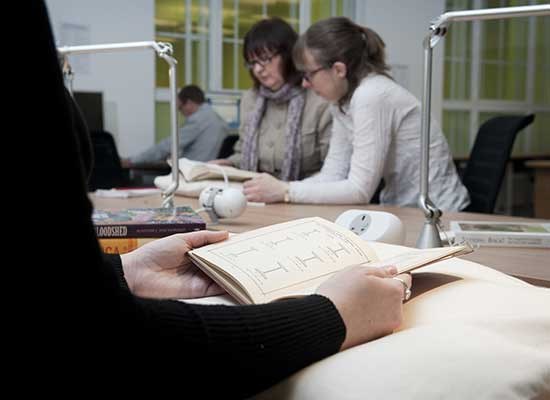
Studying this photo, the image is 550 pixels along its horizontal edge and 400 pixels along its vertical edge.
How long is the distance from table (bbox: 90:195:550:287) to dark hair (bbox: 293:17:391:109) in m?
0.50

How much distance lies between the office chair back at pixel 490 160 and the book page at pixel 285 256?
4.84 feet

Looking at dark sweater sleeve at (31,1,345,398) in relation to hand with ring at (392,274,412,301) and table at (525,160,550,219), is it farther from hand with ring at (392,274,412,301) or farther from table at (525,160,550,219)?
table at (525,160,550,219)

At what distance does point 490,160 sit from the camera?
234 cm

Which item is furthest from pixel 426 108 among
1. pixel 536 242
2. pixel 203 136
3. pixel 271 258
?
pixel 203 136

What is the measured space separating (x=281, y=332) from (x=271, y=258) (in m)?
0.20

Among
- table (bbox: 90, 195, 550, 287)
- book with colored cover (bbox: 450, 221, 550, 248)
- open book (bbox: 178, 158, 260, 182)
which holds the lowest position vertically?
table (bbox: 90, 195, 550, 287)

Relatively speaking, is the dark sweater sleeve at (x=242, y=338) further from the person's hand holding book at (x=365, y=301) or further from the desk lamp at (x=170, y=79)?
the desk lamp at (x=170, y=79)

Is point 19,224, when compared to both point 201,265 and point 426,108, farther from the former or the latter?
point 426,108

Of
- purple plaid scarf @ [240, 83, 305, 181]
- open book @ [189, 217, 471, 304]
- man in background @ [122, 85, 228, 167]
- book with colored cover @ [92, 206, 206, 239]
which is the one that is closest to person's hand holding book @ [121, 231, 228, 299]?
open book @ [189, 217, 471, 304]

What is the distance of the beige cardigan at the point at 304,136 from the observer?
2746 millimetres

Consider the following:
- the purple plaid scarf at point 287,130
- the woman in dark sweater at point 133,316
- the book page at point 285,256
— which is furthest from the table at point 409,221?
the purple plaid scarf at point 287,130

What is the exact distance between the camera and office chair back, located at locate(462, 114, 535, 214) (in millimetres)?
2248

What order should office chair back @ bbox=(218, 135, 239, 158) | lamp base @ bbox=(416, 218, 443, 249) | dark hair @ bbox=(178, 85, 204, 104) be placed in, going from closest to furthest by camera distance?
lamp base @ bbox=(416, 218, 443, 249) → office chair back @ bbox=(218, 135, 239, 158) → dark hair @ bbox=(178, 85, 204, 104)

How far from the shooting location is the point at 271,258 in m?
0.79
